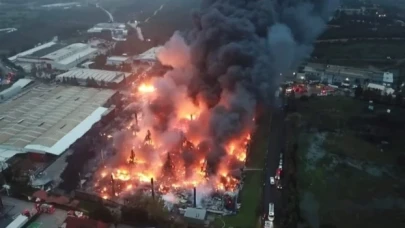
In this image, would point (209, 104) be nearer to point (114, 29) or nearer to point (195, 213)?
point (195, 213)

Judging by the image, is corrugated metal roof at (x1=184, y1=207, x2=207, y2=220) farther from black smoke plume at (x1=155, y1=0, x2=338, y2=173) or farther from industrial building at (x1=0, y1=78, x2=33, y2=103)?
industrial building at (x1=0, y1=78, x2=33, y2=103)

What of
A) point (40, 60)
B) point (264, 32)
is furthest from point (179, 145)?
point (40, 60)

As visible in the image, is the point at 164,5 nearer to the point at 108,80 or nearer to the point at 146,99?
the point at 108,80

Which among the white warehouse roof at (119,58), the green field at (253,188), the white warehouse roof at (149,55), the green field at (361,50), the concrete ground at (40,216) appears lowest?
the concrete ground at (40,216)

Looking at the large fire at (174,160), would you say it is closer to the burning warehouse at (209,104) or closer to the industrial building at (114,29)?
the burning warehouse at (209,104)

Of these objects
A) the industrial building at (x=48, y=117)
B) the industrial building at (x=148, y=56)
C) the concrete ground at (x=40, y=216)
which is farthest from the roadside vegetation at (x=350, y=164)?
the industrial building at (x=148, y=56)

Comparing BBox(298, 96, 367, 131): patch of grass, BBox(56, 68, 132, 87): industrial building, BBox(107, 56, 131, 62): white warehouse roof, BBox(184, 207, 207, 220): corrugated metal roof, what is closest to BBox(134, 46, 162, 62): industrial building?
BBox(107, 56, 131, 62): white warehouse roof
